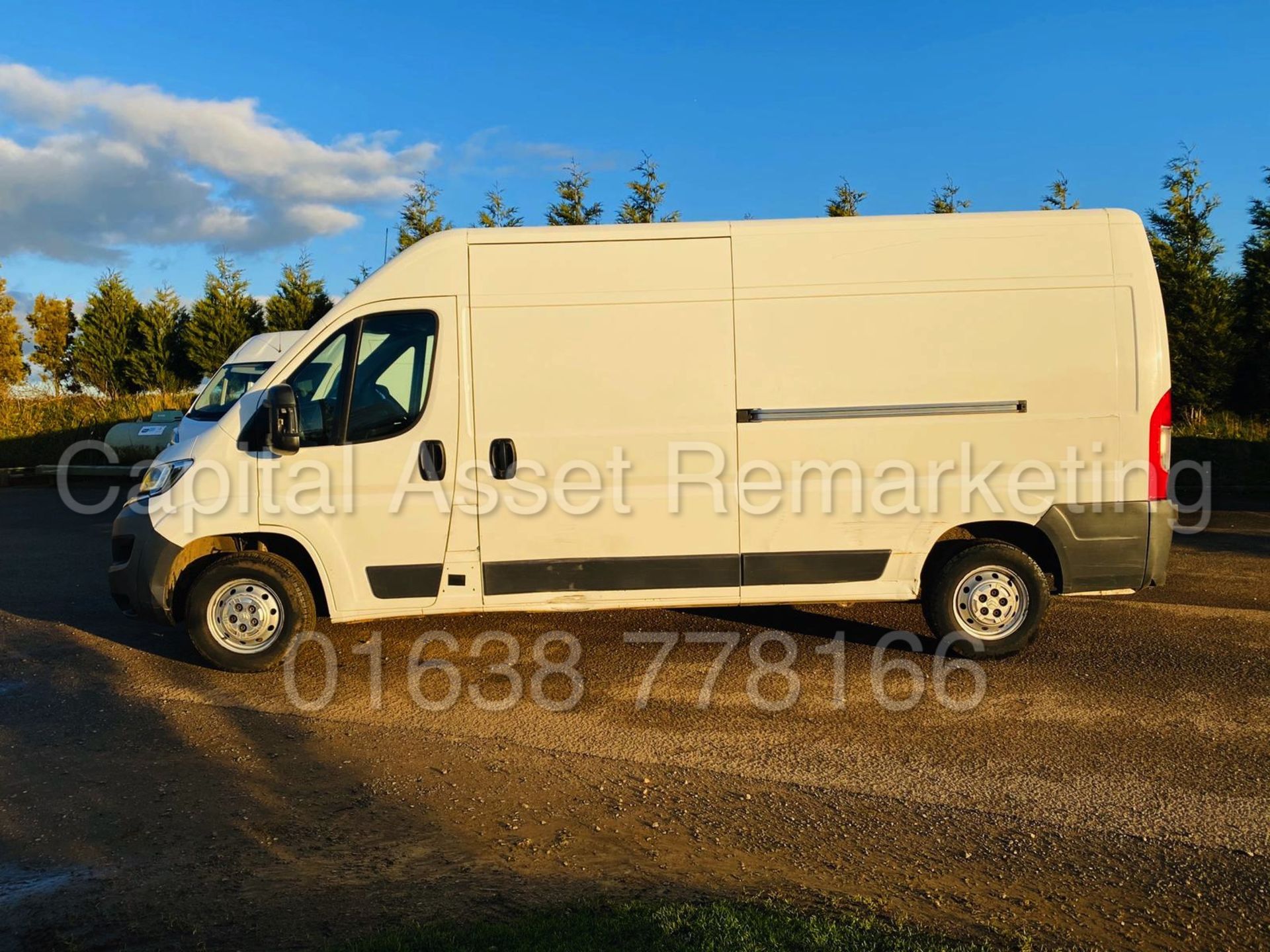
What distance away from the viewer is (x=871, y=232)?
6453mm

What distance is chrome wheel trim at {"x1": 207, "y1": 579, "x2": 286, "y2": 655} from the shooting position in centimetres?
657

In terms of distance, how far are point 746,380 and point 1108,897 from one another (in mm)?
3613

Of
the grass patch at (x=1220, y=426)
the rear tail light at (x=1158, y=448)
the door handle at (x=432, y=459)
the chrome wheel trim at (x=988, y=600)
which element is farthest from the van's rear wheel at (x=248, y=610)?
the grass patch at (x=1220, y=426)

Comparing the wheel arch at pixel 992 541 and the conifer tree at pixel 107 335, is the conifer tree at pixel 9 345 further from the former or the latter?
the wheel arch at pixel 992 541

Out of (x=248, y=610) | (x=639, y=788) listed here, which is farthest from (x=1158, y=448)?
(x=248, y=610)

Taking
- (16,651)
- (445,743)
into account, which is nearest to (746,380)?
(445,743)

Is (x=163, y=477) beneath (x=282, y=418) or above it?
beneath

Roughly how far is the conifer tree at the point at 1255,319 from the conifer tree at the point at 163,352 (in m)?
22.5

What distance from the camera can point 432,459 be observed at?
6.39 m

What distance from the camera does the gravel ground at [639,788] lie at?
3695mm

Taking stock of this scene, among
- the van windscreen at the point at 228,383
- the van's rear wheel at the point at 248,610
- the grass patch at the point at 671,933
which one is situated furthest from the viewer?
the van windscreen at the point at 228,383

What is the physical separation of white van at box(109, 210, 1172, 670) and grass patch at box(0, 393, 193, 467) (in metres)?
18.6

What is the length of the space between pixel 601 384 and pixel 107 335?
23.1m

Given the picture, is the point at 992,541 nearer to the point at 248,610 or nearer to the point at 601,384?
the point at 601,384
